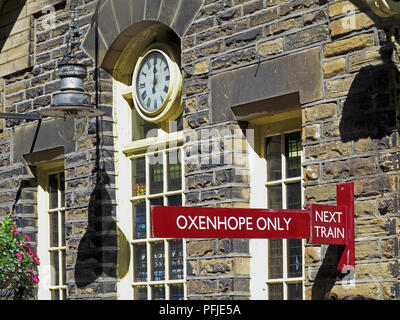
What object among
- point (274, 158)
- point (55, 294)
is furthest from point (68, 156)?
point (274, 158)

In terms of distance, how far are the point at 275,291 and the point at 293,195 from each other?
32.1 inches

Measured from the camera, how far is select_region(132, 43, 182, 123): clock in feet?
32.7

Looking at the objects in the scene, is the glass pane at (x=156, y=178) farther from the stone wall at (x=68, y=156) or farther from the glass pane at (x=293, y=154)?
the glass pane at (x=293, y=154)

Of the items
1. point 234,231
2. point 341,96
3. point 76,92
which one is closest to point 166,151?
point 76,92

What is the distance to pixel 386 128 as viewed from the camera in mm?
7605

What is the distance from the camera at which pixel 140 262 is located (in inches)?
404

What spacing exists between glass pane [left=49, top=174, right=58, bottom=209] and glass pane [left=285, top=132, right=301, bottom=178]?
3.66 metres

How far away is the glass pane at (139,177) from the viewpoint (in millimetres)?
10359

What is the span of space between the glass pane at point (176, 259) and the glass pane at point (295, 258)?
138cm

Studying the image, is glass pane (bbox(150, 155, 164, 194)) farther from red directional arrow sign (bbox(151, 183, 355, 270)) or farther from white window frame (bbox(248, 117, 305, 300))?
red directional arrow sign (bbox(151, 183, 355, 270))

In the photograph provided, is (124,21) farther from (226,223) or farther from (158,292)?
(226,223)

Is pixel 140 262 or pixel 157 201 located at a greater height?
pixel 157 201

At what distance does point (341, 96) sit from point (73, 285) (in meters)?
3.94

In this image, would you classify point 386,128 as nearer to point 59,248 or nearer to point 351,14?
point 351,14
